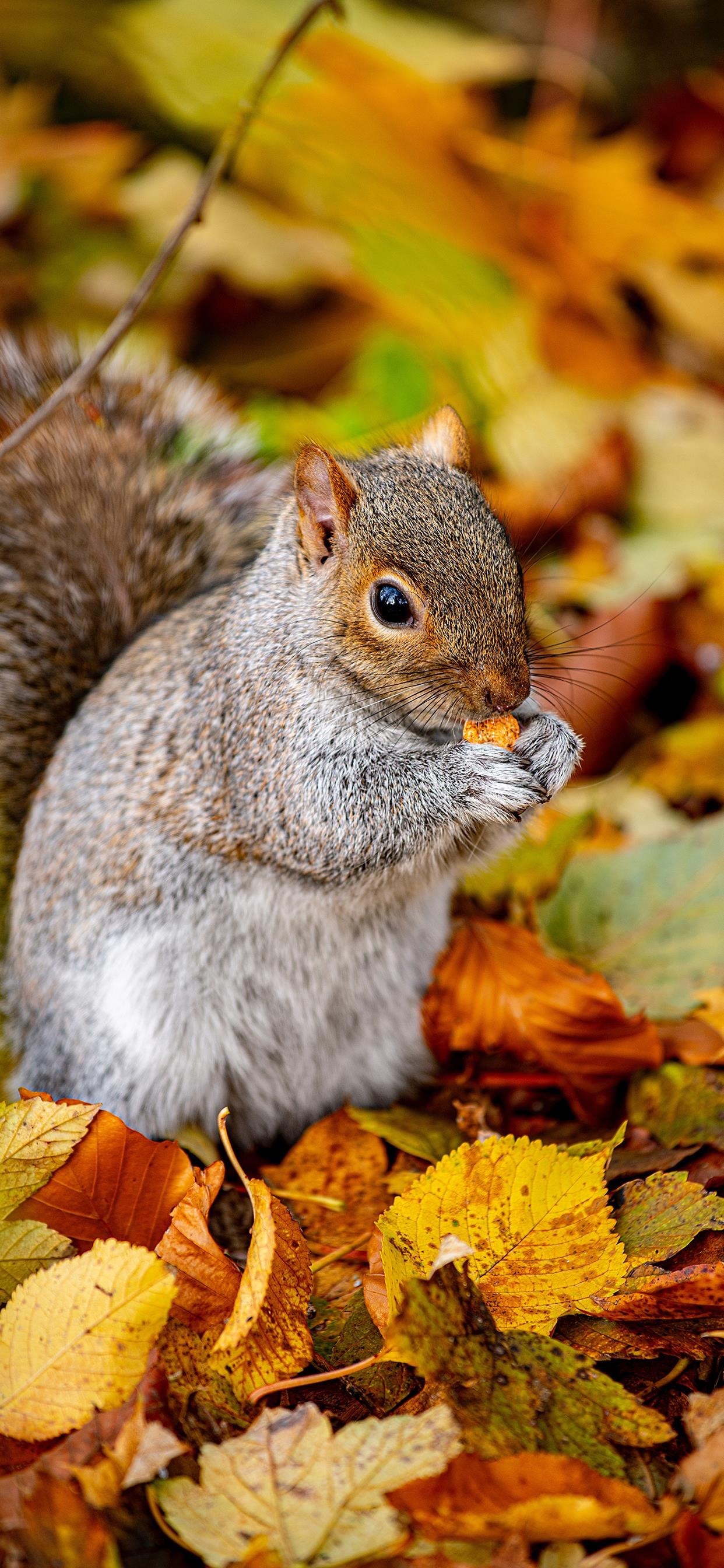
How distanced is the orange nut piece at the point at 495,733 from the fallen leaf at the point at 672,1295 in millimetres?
674

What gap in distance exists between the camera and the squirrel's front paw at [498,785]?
1.65 metres

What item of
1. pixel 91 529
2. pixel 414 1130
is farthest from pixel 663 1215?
pixel 91 529

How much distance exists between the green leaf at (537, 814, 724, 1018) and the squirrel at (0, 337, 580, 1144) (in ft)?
0.70

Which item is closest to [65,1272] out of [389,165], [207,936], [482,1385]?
[482,1385]

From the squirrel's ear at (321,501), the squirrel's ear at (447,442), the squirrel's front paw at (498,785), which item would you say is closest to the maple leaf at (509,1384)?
the squirrel's front paw at (498,785)

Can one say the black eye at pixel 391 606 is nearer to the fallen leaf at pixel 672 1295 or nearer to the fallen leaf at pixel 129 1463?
the fallen leaf at pixel 672 1295

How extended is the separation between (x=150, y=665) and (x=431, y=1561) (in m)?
1.24

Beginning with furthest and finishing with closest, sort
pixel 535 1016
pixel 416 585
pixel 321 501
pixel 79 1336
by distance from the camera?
pixel 535 1016 → pixel 321 501 → pixel 416 585 → pixel 79 1336

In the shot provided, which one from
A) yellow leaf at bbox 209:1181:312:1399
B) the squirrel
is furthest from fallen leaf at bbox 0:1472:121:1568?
the squirrel

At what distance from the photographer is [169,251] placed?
1.81 m

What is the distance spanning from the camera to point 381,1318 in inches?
52.0

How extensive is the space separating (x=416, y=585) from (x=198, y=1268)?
0.80m

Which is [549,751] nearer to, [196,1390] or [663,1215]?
[663,1215]

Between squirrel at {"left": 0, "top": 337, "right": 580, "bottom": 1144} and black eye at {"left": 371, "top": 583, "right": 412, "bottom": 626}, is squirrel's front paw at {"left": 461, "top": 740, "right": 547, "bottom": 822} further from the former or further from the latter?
black eye at {"left": 371, "top": 583, "right": 412, "bottom": 626}
